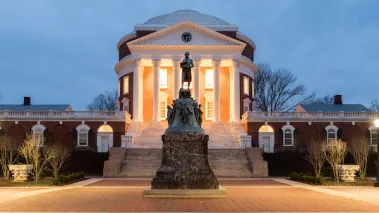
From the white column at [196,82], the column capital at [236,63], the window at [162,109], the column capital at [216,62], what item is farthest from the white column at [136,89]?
the column capital at [236,63]

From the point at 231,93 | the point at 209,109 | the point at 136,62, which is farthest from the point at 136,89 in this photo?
the point at 231,93

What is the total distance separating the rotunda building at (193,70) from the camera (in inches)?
2387

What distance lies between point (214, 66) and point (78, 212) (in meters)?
45.9

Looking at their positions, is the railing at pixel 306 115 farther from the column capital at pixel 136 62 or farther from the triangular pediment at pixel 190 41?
the column capital at pixel 136 62

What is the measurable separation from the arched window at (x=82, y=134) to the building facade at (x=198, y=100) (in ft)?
0.36

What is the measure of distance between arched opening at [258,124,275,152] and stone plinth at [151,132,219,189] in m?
34.5

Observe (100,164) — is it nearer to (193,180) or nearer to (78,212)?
(193,180)

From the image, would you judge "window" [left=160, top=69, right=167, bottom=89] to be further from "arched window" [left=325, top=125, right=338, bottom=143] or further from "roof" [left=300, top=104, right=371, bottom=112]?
"arched window" [left=325, top=125, right=338, bottom=143]

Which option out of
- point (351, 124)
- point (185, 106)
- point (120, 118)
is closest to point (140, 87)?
point (120, 118)

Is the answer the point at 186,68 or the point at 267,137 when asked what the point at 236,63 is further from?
the point at 186,68

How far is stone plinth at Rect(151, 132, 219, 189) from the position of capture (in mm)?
21625

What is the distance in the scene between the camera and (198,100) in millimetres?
60844

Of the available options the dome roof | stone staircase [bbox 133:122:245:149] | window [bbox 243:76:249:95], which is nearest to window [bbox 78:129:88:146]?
stone staircase [bbox 133:122:245:149]

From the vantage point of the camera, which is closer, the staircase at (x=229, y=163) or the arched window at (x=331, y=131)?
the staircase at (x=229, y=163)
